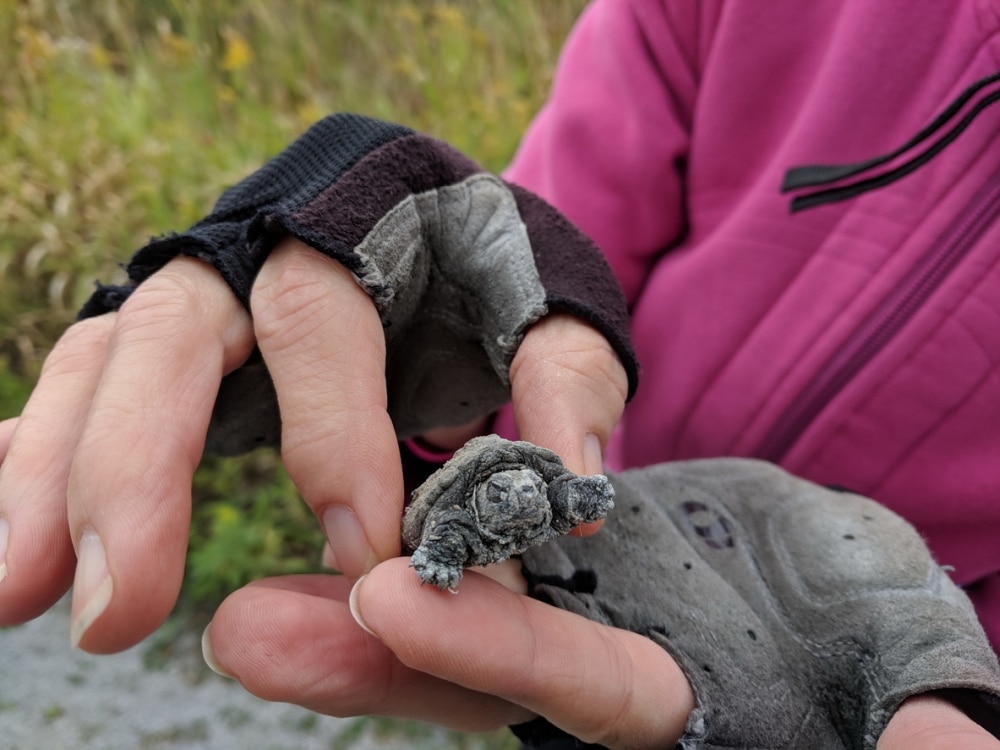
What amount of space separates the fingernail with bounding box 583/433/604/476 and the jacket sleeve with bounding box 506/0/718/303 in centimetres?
94

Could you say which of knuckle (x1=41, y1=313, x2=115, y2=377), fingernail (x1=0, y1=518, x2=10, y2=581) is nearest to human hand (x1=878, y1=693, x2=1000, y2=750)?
fingernail (x1=0, y1=518, x2=10, y2=581)

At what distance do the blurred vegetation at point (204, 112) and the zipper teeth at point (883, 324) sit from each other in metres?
1.56

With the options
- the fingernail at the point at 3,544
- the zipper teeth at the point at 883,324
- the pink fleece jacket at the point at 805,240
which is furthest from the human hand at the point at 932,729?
the fingernail at the point at 3,544

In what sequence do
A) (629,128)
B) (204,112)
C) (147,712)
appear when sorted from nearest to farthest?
(629,128) → (147,712) → (204,112)

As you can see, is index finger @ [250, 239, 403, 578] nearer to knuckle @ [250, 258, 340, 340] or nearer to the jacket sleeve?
knuckle @ [250, 258, 340, 340]

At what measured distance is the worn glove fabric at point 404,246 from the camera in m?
1.07

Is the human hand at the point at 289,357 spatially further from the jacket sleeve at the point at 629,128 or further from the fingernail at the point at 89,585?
the jacket sleeve at the point at 629,128

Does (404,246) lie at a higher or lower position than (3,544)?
higher

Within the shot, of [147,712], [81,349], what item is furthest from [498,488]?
[147,712]

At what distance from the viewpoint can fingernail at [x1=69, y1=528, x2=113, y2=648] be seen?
2.71 ft

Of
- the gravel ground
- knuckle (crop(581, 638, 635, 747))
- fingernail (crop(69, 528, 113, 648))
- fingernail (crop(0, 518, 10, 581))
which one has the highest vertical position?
fingernail (crop(69, 528, 113, 648))

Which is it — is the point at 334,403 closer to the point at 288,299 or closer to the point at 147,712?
the point at 288,299

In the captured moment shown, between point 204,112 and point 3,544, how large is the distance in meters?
3.41

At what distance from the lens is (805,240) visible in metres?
1.59
